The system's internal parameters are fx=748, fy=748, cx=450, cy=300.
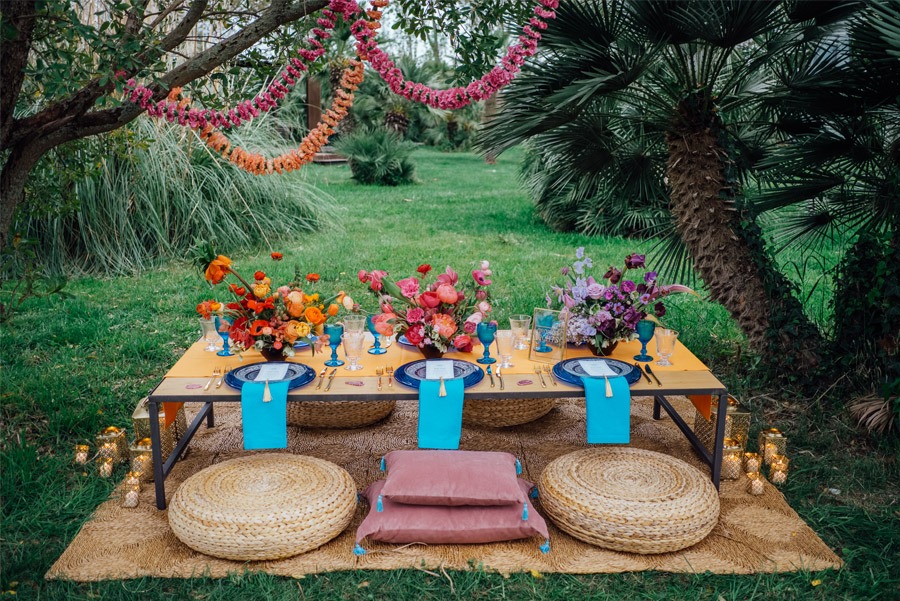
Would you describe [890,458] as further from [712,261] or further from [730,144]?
[730,144]

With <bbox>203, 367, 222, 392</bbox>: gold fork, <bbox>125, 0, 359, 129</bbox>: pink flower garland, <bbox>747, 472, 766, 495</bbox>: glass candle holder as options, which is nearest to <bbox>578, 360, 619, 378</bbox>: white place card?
<bbox>747, 472, 766, 495</bbox>: glass candle holder

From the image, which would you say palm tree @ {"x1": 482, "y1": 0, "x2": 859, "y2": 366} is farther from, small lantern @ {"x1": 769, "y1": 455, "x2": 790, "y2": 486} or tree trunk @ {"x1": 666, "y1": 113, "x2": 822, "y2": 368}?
small lantern @ {"x1": 769, "y1": 455, "x2": 790, "y2": 486}

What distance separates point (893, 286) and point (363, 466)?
314cm

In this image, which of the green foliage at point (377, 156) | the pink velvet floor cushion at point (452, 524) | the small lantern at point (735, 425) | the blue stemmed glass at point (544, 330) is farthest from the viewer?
the green foliage at point (377, 156)

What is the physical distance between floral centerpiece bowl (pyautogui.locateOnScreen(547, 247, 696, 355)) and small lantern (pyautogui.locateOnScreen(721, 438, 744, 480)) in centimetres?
75

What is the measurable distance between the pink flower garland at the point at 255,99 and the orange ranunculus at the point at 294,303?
98 cm

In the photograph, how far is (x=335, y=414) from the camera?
444cm

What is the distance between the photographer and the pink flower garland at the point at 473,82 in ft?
11.9

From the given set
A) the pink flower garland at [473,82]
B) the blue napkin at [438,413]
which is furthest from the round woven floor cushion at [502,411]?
the pink flower garland at [473,82]

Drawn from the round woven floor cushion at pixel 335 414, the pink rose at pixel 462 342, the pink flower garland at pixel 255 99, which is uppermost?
the pink flower garland at pixel 255 99

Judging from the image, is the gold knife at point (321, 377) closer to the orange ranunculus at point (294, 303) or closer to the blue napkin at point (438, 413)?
the orange ranunculus at point (294, 303)

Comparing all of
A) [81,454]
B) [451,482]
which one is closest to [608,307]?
[451,482]

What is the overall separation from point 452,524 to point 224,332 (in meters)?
1.56

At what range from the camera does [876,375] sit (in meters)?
4.58
